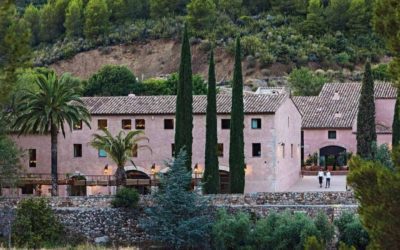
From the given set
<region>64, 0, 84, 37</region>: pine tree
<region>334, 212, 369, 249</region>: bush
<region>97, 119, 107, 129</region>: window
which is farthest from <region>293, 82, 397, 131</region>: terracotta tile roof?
<region>64, 0, 84, 37</region>: pine tree

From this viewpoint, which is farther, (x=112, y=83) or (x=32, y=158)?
(x=112, y=83)

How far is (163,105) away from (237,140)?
371 inches

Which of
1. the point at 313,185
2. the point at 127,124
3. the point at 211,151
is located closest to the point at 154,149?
the point at 127,124

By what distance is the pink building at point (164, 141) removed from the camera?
173 ft

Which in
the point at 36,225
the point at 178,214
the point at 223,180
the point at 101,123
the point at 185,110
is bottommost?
the point at 36,225

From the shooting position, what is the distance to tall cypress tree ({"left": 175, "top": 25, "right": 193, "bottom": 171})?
46.5 metres

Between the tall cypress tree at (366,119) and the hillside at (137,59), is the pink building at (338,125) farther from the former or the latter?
the hillside at (137,59)

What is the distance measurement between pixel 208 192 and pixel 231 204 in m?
2.66

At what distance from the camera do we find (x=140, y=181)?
49.7m

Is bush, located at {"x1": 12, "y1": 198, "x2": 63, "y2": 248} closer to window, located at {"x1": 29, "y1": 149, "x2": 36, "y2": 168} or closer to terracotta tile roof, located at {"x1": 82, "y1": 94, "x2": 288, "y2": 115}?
window, located at {"x1": 29, "y1": 149, "x2": 36, "y2": 168}

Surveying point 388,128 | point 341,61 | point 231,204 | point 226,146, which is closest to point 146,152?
point 226,146

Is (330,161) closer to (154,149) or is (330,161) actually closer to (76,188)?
(154,149)

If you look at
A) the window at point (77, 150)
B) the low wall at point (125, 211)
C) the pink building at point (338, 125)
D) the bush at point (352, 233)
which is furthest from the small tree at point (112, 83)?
the bush at point (352, 233)

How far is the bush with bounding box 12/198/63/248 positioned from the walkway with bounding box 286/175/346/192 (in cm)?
1684
